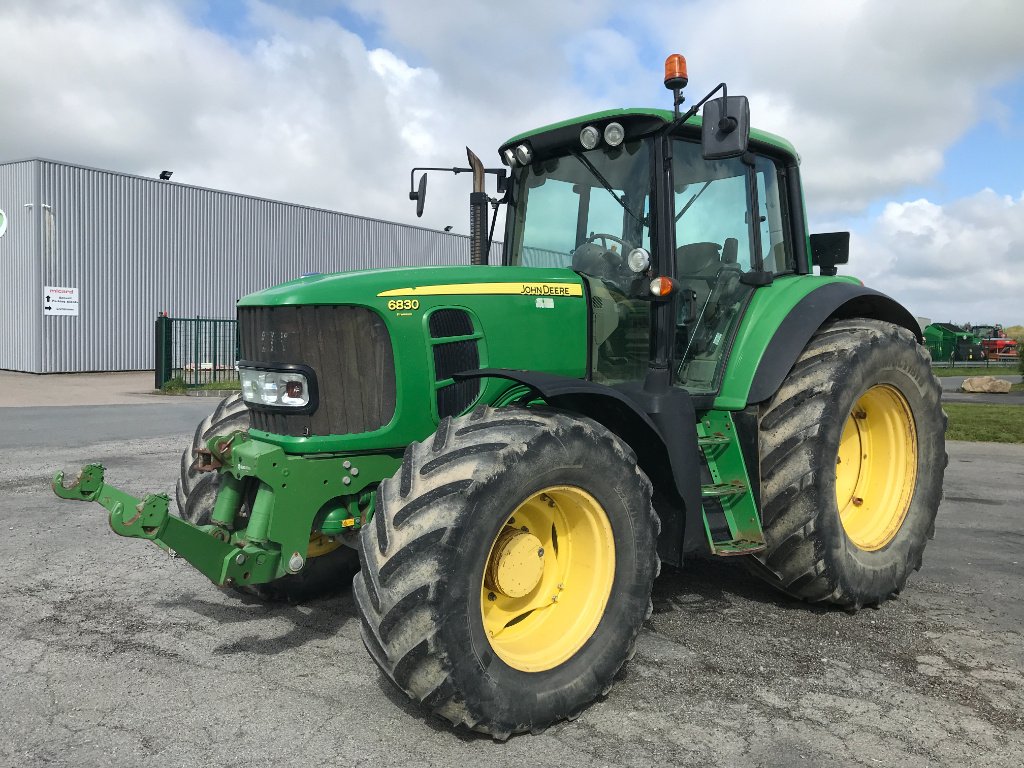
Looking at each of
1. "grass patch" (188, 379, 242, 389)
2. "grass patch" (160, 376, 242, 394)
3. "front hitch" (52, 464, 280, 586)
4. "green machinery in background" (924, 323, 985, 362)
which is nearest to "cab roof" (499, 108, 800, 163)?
"front hitch" (52, 464, 280, 586)

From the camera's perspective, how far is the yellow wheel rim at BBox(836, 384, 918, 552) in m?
4.90

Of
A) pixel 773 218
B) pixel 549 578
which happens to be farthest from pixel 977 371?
pixel 549 578

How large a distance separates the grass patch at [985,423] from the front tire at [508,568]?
323 inches

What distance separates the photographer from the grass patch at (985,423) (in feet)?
40.1

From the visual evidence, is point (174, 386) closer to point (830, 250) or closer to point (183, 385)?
point (183, 385)

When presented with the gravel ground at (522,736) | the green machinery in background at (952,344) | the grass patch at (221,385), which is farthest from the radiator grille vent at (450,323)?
the green machinery in background at (952,344)

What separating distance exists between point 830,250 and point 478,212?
2279mm

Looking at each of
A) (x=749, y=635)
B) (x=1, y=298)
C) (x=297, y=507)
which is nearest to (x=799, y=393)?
(x=749, y=635)

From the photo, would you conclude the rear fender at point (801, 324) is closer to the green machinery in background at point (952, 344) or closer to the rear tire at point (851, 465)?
the rear tire at point (851, 465)

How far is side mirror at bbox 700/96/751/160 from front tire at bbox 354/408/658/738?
1.32m

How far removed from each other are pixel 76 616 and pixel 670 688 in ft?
9.58

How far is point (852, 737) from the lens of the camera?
307 cm

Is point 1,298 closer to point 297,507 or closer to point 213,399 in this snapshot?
point 213,399

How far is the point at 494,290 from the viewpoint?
382 cm
